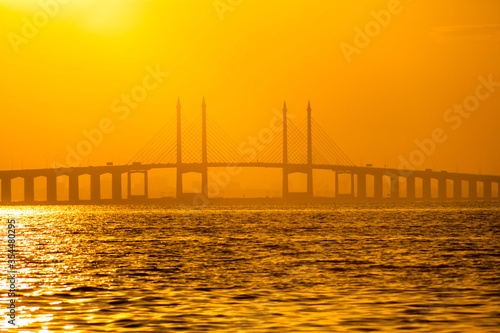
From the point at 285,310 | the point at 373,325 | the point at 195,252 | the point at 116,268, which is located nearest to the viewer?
the point at 373,325

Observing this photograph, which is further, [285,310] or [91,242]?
[91,242]

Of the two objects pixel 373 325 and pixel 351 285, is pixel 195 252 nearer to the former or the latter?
pixel 351 285

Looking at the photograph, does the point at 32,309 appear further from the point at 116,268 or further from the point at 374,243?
the point at 374,243

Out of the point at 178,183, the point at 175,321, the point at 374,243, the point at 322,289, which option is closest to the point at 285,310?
the point at 175,321

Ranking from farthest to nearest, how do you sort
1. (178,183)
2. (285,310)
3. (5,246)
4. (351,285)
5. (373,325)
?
(178,183) < (5,246) < (351,285) < (285,310) < (373,325)

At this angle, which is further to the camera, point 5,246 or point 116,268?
point 5,246

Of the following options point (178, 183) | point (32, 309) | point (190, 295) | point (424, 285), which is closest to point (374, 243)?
point (424, 285)

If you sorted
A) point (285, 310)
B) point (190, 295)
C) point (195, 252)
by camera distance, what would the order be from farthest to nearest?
1. point (195, 252)
2. point (190, 295)
3. point (285, 310)

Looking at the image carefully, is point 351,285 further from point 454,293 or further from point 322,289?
point 454,293

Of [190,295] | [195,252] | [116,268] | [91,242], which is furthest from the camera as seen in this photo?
[91,242]
